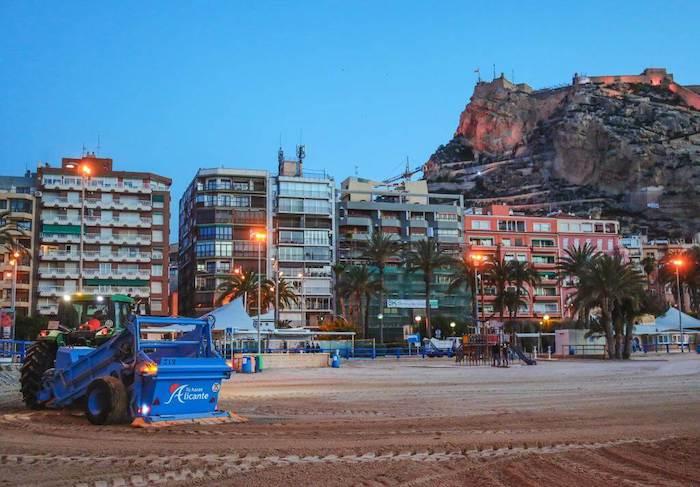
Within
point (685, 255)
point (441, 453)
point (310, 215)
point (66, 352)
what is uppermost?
point (310, 215)

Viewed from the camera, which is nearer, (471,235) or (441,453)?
(441,453)

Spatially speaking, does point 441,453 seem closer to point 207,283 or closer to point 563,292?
point 207,283

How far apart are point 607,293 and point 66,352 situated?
4689 cm

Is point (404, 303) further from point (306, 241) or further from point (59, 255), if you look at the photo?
point (59, 255)

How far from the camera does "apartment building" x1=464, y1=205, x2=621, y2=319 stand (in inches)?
Answer: 4552

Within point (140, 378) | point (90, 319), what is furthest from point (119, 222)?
point (140, 378)

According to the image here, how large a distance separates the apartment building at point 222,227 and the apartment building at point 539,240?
33.1 meters

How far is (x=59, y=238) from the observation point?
296 ft

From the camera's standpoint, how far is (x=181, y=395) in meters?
13.1

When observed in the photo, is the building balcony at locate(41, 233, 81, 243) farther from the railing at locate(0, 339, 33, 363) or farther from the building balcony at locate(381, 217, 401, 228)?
the railing at locate(0, 339, 33, 363)

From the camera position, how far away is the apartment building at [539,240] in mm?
115625

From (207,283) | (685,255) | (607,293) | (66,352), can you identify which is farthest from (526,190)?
(66,352)

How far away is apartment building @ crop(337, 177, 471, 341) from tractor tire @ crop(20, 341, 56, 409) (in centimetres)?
8144

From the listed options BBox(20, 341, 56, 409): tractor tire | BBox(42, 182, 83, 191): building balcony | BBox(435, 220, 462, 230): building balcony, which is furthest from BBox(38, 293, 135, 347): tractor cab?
BBox(435, 220, 462, 230): building balcony
